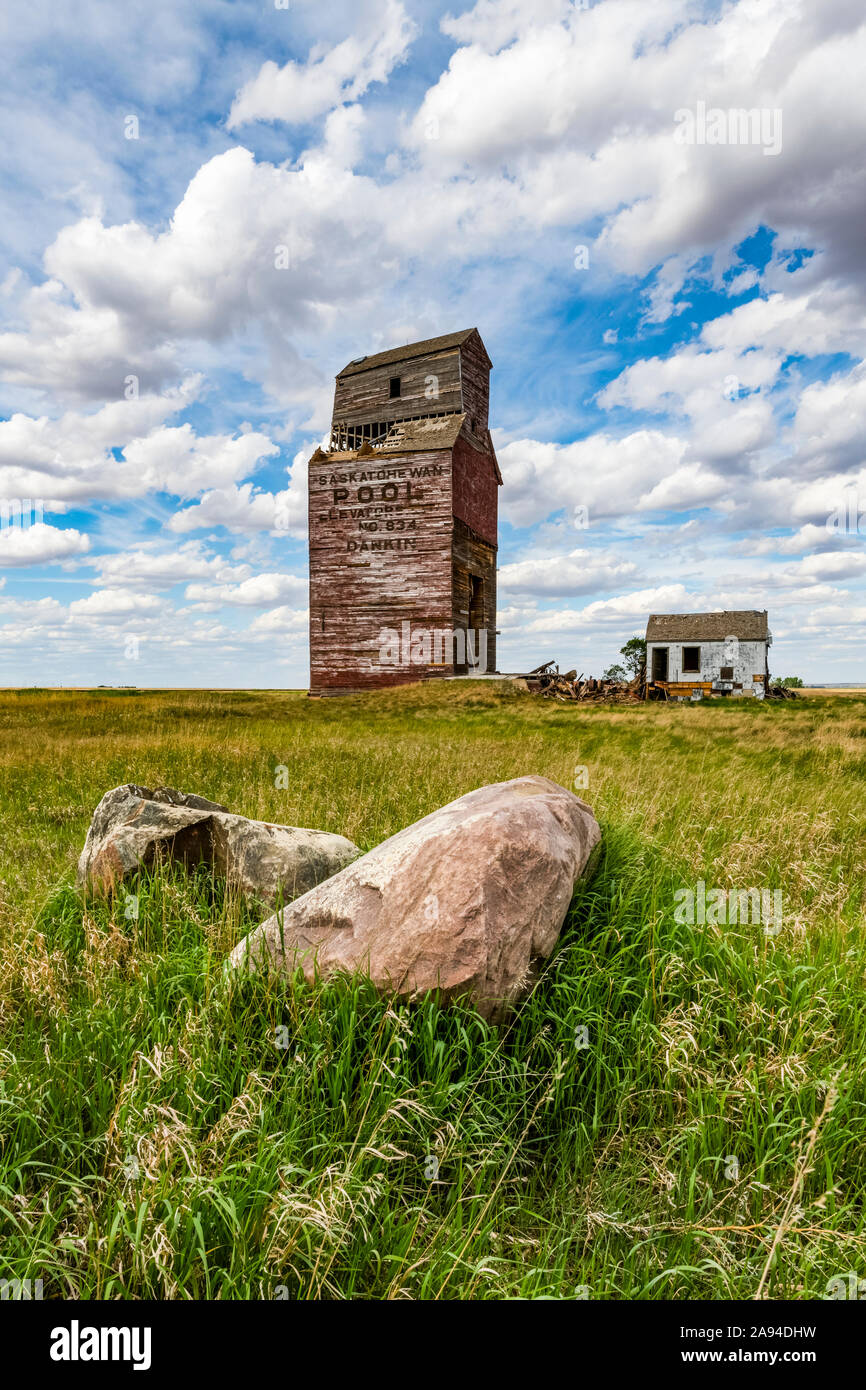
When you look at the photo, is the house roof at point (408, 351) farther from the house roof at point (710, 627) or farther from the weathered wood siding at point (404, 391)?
the house roof at point (710, 627)

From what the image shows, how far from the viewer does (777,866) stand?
17.3 ft

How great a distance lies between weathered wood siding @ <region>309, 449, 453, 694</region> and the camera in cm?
2905

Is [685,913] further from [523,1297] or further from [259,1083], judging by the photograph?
[259,1083]

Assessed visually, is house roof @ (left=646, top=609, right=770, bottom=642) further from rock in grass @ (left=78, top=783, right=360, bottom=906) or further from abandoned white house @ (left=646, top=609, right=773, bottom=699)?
rock in grass @ (left=78, top=783, right=360, bottom=906)

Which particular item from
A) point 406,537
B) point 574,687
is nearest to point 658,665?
point 574,687

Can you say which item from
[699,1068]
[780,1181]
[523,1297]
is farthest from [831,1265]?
[523,1297]

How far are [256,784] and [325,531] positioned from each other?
23.9m

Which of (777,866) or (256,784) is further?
(256,784)

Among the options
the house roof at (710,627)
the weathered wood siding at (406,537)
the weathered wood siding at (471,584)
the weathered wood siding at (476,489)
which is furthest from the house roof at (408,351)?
the house roof at (710,627)

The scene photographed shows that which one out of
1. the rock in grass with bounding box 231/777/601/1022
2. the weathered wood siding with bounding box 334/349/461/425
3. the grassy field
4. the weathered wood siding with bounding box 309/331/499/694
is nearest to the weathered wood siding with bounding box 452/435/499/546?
the weathered wood siding with bounding box 309/331/499/694

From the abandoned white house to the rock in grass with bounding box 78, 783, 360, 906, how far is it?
37.0m

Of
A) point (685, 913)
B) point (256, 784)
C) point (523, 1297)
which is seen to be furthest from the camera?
point (256, 784)

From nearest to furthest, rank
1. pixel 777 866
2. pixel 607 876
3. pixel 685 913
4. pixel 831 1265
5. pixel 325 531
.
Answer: pixel 831 1265
pixel 685 913
pixel 607 876
pixel 777 866
pixel 325 531
